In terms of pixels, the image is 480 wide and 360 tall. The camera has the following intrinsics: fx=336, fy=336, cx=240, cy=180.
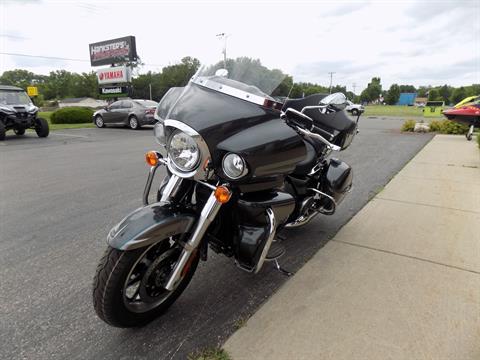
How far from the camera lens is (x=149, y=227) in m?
1.88

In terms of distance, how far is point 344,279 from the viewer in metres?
2.77

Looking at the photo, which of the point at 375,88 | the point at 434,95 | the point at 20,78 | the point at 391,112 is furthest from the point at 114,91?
the point at 434,95

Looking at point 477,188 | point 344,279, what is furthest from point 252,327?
point 477,188

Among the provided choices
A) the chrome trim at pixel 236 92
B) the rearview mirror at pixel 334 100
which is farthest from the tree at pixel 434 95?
the chrome trim at pixel 236 92

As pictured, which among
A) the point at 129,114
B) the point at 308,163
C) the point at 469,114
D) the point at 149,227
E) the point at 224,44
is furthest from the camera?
the point at 129,114

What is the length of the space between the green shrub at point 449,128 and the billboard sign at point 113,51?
818 inches

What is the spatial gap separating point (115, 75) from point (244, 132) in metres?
24.7

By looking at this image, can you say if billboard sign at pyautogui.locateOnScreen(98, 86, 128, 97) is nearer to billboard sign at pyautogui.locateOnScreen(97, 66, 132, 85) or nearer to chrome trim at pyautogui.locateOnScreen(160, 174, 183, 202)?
billboard sign at pyautogui.locateOnScreen(97, 66, 132, 85)

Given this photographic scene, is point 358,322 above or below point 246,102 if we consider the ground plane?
below

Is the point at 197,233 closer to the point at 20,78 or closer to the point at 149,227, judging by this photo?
the point at 149,227

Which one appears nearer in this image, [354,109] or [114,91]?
[354,109]

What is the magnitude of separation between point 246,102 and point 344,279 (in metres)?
1.68

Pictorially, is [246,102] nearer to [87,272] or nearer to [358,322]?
[358,322]

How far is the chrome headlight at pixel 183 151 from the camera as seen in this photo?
1.95m
